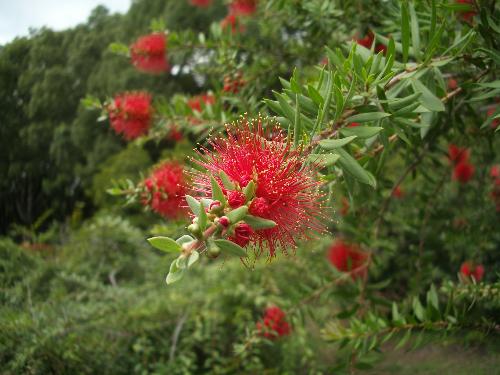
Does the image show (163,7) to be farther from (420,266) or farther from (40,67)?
(420,266)

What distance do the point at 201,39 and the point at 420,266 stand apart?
1604mm

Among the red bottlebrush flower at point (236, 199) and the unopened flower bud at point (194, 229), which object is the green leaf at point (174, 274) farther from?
the red bottlebrush flower at point (236, 199)

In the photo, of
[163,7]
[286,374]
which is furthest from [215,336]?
[163,7]

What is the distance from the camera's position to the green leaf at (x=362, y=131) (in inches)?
32.2

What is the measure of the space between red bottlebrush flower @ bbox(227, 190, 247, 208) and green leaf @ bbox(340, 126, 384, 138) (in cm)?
28

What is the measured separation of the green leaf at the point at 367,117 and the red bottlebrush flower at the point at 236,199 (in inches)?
12.3

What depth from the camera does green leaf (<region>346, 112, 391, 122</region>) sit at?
0.82 metres

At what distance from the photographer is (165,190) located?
1466 millimetres

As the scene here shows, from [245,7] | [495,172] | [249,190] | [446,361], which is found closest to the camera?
[249,190]

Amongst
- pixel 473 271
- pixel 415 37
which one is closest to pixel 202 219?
pixel 415 37

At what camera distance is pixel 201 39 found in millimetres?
2283

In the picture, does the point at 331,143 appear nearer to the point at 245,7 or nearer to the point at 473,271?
the point at 473,271

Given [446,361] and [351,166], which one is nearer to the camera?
[351,166]

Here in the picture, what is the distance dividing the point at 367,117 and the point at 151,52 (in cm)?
178
